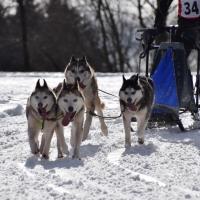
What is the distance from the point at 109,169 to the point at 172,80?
214cm

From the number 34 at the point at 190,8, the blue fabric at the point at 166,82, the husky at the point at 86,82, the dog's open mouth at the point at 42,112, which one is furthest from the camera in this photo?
the number 34 at the point at 190,8

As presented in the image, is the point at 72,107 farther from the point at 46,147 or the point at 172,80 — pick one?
the point at 172,80

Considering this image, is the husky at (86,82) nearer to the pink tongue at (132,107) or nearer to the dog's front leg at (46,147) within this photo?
the pink tongue at (132,107)

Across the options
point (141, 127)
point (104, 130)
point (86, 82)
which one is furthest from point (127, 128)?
point (86, 82)

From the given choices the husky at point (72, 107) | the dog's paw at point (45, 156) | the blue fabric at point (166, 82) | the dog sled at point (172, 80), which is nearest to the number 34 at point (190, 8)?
the dog sled at point (172, 80)

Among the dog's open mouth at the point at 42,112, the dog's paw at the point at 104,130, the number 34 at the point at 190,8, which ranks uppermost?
the number 34 at the point at 190,8

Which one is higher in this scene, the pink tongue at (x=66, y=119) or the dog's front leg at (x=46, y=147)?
the pink tongue at (x=66, y=119)

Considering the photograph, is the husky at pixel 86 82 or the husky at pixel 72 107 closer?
the husky at pixel 72 107

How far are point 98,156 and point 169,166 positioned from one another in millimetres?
772

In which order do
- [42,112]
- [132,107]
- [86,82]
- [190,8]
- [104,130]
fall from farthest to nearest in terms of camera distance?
[190,8]
[104,130]
[86,82]
[132,107]
[42,112]

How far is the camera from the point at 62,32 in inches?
948

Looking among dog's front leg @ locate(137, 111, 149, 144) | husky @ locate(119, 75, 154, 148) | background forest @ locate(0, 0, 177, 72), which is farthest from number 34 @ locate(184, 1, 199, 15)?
background forest @ locate(0, 0, 177, 72)

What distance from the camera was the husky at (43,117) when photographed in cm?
415

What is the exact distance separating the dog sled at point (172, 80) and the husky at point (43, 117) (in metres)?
1.72
